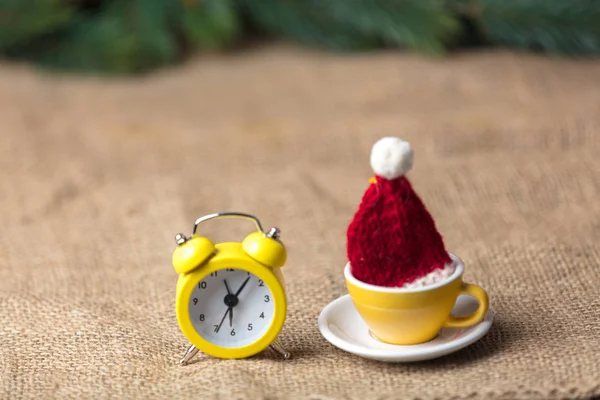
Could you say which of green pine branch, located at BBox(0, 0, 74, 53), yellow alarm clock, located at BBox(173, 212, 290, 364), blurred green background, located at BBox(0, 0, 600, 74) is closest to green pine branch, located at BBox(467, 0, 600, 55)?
blurred green background, located at BBox(0, 0, 600, 74)

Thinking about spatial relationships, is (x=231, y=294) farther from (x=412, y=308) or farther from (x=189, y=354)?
(x=412, y=308)

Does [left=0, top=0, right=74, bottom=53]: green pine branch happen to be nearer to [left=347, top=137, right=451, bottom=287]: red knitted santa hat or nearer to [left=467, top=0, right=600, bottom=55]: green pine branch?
[left=467, top=0, right=600, bottom=55]: green pine branch

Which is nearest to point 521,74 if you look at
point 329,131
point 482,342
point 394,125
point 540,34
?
point 540,34

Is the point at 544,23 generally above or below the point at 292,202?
above

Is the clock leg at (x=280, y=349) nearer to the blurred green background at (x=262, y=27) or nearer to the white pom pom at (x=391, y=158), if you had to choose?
the white pom pom at (x=391, y=158)

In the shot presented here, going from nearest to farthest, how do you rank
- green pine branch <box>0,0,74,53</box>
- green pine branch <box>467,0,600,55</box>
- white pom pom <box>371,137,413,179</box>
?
white pom pom <box>371,137,413,179</box> < green pine branch <box>467,0,600,55</box> < green pine branch <box>0,0,74,53</box>

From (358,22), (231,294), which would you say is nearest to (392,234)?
(231,294)

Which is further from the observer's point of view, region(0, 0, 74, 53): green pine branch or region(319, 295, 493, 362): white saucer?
region(0, 0, 74, 53): green pine branch
